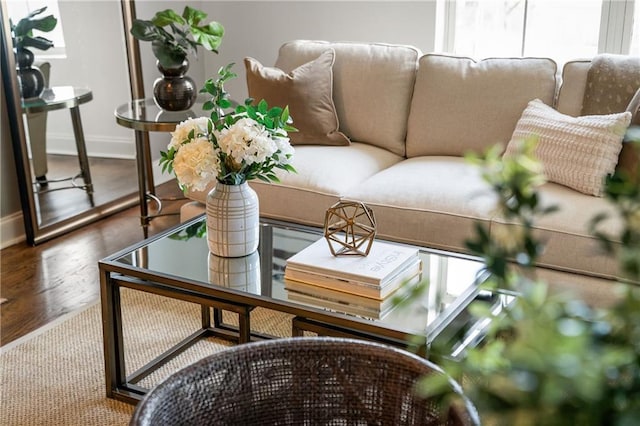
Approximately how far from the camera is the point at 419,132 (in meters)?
3.31

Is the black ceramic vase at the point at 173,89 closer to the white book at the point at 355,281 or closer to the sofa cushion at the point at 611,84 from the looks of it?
the white book at the point at 355,281

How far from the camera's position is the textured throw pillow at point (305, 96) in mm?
3289

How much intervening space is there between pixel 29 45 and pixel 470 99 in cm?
195

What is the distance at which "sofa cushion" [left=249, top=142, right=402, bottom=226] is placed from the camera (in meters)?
2.89

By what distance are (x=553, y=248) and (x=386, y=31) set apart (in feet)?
6.34

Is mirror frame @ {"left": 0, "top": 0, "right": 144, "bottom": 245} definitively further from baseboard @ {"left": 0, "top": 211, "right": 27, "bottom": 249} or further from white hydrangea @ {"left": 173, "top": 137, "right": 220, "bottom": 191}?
white hydrangea @ {"left": 173, "top": 137, "right": 220, "bottom": 191}

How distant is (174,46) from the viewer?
3367 millimetres

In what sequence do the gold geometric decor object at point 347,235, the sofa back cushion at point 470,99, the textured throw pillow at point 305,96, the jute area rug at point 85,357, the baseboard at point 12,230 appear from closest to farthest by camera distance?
the gold geometric decor object at point 347,235, the jute area rug at point 85,357, the sofa back cushion at point 470,99, the textured throw pillow at point 305,96, the baseboard at point 12,230

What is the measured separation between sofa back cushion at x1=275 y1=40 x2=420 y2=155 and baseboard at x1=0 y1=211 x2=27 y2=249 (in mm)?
1552

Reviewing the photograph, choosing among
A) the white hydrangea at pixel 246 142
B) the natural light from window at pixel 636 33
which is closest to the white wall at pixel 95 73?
the white hydrangea at pixel 246 142

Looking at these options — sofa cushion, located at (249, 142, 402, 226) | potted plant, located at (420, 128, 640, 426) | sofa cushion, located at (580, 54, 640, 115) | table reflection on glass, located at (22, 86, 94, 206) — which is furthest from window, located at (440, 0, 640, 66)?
potted plant, located at (420, 128, 640, 426)

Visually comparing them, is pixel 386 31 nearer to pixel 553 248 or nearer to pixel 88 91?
pixel 88 91

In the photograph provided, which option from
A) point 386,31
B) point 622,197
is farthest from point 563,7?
point 622,197

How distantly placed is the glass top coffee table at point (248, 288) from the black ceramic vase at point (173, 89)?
104 cm
